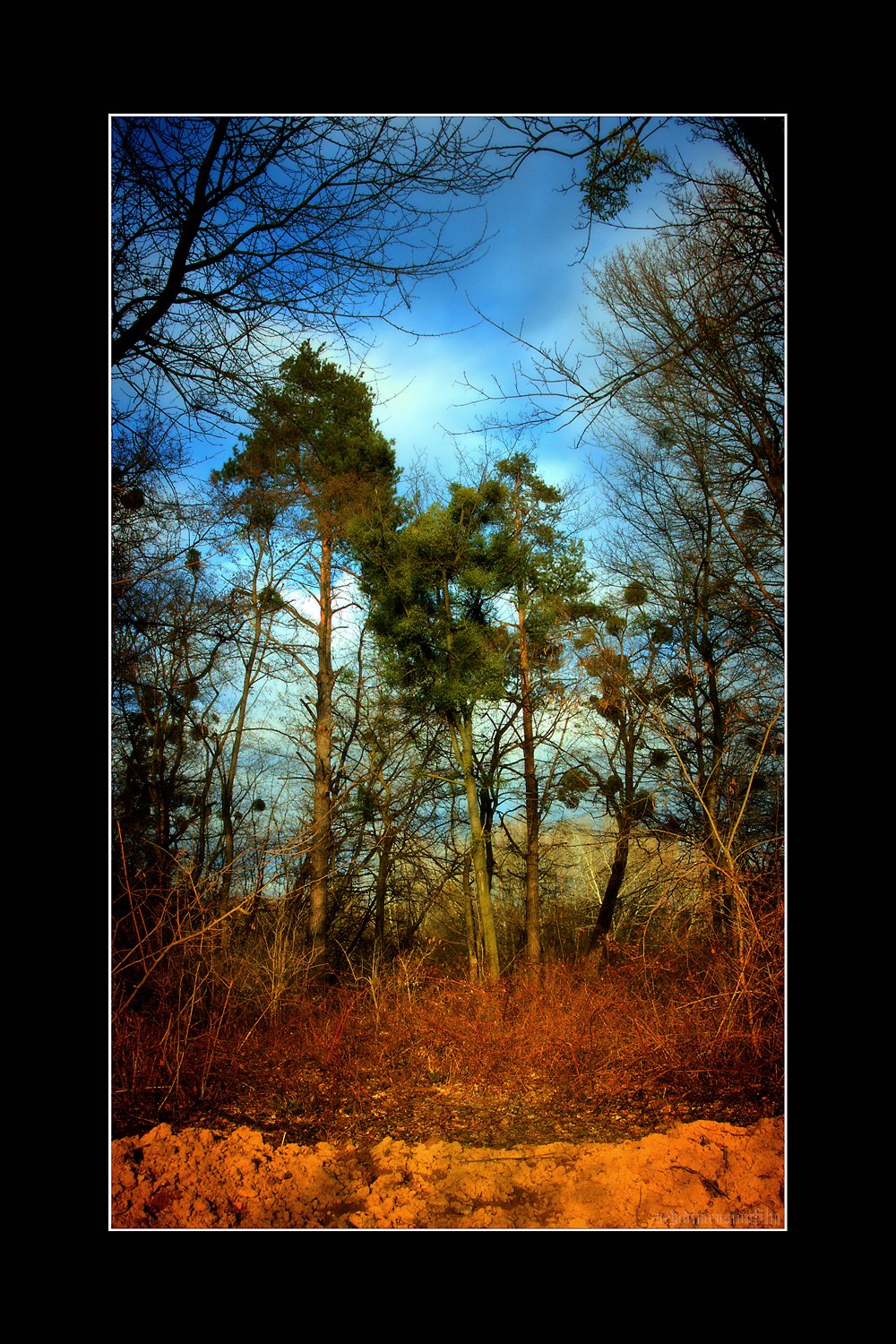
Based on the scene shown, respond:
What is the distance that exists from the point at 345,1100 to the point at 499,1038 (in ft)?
3.67

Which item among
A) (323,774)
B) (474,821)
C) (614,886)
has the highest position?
(323,774)

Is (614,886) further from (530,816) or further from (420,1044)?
(420,1044)

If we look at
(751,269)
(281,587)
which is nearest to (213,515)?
(281,587)

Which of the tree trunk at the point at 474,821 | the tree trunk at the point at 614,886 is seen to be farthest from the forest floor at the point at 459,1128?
the tree trunk at the point at 474,821

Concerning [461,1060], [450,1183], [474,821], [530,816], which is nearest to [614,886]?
[530,816]

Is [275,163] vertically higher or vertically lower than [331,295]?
higher

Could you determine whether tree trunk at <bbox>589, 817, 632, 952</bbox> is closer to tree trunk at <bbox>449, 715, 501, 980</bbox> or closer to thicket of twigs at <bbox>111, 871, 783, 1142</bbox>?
thicket of twigs at <bbox>111, 871, 783, 1142</bbox>

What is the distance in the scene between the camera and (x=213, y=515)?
16.8 feet

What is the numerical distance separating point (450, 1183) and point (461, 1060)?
96 cm

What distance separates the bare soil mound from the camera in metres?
2.88

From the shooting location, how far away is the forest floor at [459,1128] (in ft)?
9.64

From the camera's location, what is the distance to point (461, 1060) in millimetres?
4098

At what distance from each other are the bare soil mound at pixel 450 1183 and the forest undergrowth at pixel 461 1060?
0.41 ft
